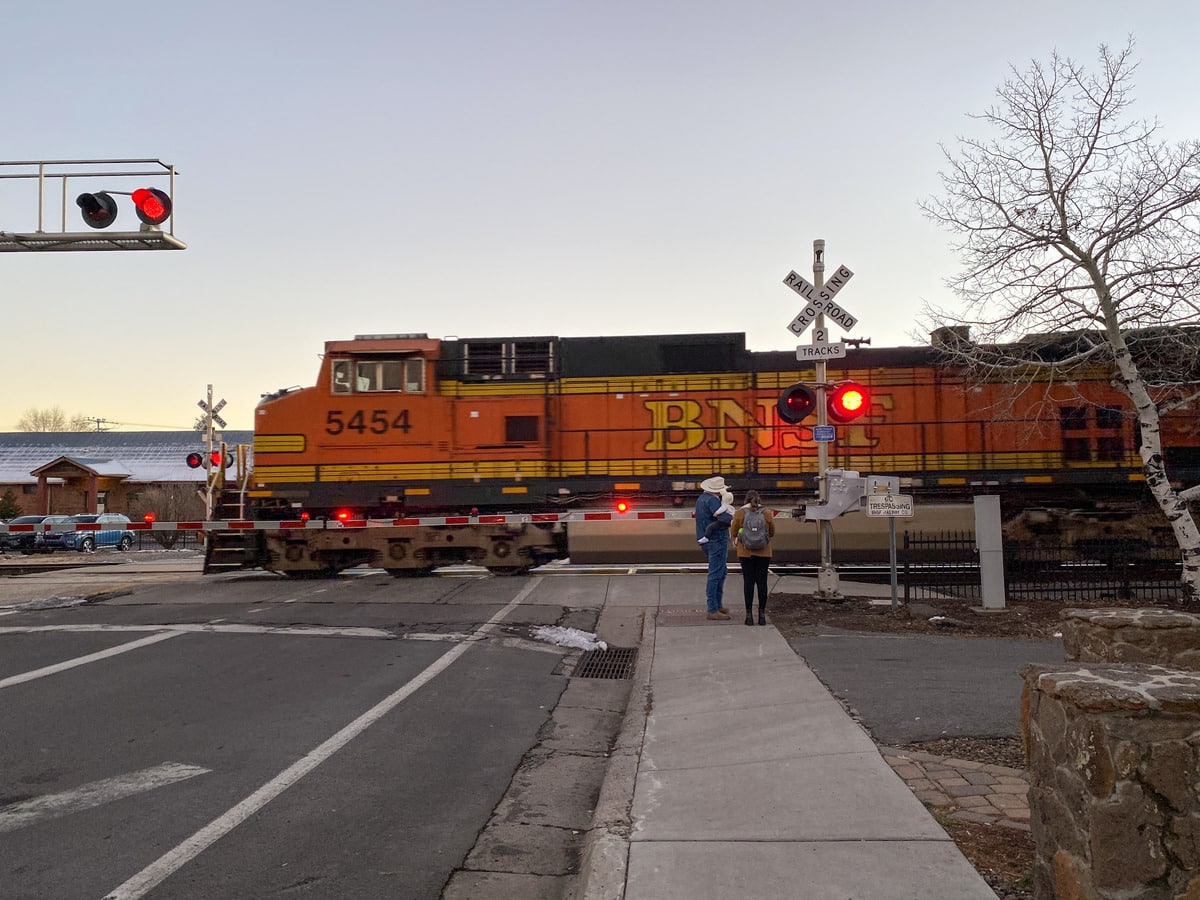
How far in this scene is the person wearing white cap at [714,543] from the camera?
10836 millimetres

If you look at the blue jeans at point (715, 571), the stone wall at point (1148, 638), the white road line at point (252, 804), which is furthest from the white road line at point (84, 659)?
the stone wall at point (1148, 638)

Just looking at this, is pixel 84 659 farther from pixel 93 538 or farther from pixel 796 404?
pixel 93 538

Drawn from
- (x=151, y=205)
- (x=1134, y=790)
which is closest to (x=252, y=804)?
(x=1134, y=790)

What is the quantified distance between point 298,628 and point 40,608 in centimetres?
530

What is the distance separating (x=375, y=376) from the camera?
54.1 feet

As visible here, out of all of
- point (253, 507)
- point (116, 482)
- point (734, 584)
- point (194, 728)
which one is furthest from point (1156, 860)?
point (116, 482)

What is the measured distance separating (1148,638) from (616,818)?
3.03 m

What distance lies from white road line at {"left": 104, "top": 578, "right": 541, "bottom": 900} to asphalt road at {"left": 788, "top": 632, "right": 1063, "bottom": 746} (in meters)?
3.62

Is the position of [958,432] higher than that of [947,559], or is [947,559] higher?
[958,432]

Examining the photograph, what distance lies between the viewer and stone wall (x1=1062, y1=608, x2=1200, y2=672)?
473 cm

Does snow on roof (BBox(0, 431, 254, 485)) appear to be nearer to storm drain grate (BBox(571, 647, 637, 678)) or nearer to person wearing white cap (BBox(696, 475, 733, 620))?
person wearing white cap (BBox(696, 475, 733, 620))

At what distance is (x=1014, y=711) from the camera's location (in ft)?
20.4

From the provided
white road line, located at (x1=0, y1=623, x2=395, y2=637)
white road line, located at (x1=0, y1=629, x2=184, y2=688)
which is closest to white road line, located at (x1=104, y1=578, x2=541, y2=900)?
white road line, located at (x1=0, y1=623, x2=395, y2=637)

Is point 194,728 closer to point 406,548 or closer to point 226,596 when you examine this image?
point 226,596
